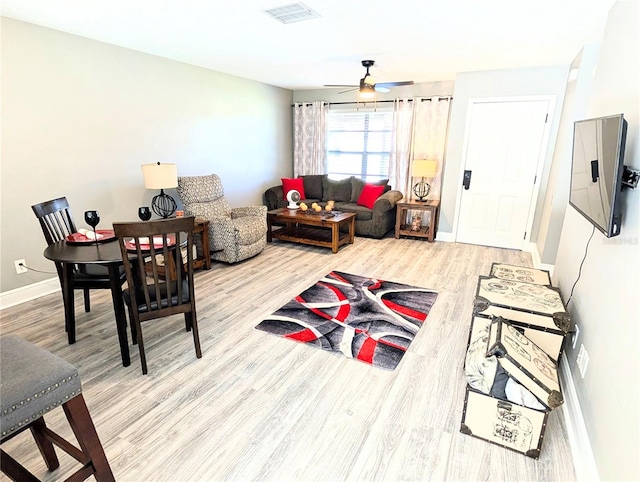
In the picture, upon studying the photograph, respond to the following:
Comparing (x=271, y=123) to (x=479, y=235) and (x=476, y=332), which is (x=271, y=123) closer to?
(x=479, y=235)

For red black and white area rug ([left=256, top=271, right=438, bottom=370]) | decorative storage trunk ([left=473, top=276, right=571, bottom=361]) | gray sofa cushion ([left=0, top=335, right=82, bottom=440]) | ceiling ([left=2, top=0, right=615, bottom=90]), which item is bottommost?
red black and white area rug ([left=256, top=271, right=438, bottom=370])

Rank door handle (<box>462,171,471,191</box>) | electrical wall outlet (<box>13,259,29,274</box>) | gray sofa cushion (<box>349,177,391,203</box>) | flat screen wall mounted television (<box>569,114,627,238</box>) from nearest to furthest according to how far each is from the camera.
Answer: flat screen wall mounted television (<box>569,114,627,238</box>), electrical wall outlet (<box>13,259,29,274</box>), door handle (<box>462,171,471,191</box>), gray sofa cushion (<box>349,177,391,203</box>)

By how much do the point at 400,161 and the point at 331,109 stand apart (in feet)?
5.29

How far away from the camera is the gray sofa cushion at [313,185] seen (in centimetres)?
624

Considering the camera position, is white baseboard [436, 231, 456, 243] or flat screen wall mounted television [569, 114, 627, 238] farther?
white baseboard [436, 231, 456, 243]

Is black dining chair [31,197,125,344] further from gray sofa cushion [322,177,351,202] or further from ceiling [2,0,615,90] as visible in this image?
gray sofa cushion [322,177,351,202]

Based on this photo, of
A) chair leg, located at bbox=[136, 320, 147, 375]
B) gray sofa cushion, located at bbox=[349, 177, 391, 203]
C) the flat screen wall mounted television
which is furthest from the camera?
gray sofa cushion, located at bbox=[349, 177, 391, 203]

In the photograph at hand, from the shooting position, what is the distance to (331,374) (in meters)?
2.22

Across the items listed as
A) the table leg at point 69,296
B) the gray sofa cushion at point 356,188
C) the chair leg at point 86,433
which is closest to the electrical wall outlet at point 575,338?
the chair leg at point 86,433

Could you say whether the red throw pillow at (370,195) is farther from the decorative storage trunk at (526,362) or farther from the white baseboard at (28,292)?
the white baseboard at (28,292)

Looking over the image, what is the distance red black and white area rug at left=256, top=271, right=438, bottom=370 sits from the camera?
2512 mm

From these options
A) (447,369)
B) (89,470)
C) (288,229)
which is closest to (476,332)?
(447,369)

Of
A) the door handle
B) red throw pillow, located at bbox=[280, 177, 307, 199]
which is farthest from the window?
the door handle

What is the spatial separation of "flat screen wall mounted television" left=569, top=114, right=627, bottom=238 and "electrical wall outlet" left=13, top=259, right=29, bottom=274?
14.1 feet
